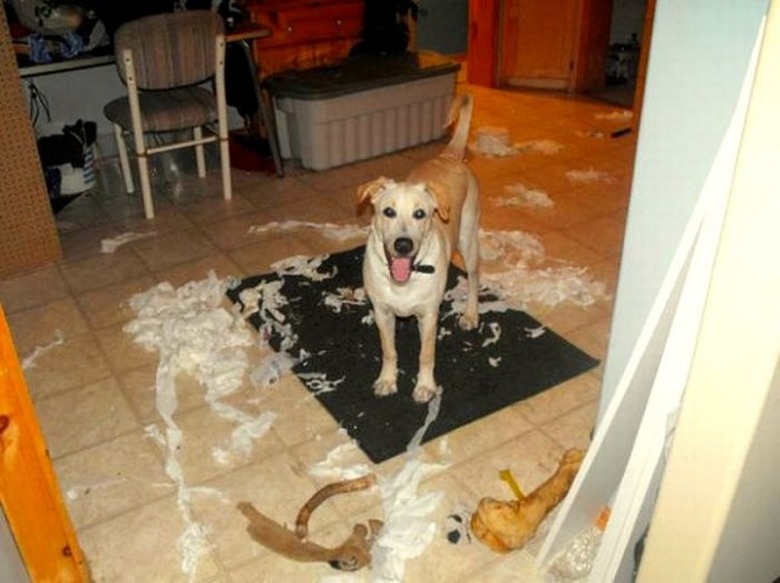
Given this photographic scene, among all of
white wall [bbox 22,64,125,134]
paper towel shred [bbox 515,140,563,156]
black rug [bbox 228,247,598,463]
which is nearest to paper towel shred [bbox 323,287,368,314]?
black rug [bbox 228,247,598,463]

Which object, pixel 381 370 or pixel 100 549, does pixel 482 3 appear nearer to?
pixel 381 370

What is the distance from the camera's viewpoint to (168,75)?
3.93 m

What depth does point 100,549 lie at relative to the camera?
217 centimetres

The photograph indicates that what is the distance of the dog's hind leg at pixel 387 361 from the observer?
9.01 feet

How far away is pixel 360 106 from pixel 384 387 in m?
2.69

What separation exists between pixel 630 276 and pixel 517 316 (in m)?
1.44

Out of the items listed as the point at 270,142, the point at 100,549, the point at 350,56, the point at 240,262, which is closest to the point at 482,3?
the point at 350,56

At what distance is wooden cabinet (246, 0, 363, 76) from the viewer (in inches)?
202

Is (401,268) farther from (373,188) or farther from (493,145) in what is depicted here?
(493,145)

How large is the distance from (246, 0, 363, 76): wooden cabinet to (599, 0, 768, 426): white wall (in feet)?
12.7

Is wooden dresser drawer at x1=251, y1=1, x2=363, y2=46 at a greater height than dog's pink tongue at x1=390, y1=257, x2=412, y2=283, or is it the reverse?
wooden dresser drawer at x1=251, y1=1, x2=363, y2=46

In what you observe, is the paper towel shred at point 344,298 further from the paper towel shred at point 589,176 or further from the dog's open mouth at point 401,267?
the paper towel shred at point 589,176

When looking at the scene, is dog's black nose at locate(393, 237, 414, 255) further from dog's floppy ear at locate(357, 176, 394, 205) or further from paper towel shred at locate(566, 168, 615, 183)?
paper towel shred at locate(566, 168, 615, 183)

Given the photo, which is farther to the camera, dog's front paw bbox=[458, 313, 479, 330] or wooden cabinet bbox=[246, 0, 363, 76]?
wooden cabinet bbox=[246, 0, 363, 76]
